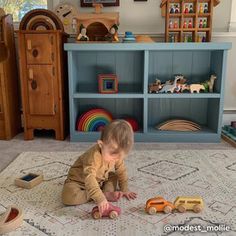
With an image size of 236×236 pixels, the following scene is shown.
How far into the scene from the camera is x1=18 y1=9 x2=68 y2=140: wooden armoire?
80.9 inches

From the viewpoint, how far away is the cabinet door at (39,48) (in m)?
2.05

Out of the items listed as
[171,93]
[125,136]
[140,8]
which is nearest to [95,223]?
[125,136]

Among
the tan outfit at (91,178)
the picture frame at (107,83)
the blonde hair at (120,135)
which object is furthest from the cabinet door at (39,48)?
the blonde hair at (120,135)

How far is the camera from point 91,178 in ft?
3.61

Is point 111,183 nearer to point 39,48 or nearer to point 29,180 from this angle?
point 29,180

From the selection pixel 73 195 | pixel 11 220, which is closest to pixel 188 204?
pixel 73 195

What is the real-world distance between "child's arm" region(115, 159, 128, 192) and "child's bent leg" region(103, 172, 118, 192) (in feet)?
0.10

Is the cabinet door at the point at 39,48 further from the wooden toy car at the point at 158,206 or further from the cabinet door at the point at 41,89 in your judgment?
the wooden toy car at the point at 158,206

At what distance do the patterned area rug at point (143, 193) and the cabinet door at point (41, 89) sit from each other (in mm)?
408

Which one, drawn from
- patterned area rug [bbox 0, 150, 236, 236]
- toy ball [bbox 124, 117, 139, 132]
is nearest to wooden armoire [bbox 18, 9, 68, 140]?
patterned area rug [bbox 0, 150, 236, 236]

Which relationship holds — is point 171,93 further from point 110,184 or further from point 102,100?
point 110,184

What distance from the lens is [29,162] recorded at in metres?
1.71

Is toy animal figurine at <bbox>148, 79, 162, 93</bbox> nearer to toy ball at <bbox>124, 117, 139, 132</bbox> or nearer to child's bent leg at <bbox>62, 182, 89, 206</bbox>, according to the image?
toy ball at <bbox>124, 117, 139, 132</bbox>

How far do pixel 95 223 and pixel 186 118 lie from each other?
59.0 inches
